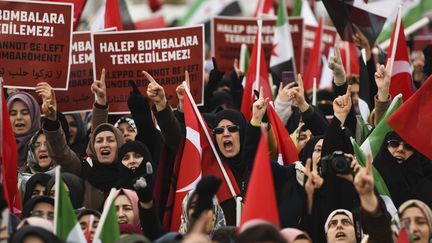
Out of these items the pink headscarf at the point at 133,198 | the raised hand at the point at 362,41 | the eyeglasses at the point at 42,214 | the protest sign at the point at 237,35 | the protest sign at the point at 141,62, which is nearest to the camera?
the eyeglasses at the point at 42,214

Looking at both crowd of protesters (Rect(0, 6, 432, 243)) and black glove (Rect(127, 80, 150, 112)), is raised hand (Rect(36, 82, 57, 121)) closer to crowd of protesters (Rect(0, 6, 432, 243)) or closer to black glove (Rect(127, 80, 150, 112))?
crowd of protesters (Rect(0, 6, 432, 243))

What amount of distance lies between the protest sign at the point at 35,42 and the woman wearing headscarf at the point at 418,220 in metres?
3.35

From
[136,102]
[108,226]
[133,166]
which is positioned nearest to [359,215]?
[108,226]

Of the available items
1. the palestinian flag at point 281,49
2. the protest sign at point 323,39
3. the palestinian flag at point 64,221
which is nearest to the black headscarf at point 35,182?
the palestinian flag at point 64,221

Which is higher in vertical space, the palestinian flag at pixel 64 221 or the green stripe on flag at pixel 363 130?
the green stripe on flag at pixel 363 130

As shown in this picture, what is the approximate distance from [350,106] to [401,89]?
1.26 metres

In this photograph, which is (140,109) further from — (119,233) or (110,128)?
(119,233)

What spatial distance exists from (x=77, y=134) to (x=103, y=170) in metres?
1.40

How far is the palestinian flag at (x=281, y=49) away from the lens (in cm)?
1342

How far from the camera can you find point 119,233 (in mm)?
8562

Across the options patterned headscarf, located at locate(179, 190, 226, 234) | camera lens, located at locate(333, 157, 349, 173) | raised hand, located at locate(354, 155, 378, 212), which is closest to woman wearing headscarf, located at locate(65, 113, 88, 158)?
patterned headscarf, located at locate(179, 190, 226, 234)

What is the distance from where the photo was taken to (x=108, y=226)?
8.44 meters

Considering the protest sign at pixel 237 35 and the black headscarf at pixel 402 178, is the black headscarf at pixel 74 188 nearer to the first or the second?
the black headscarf at pixel 402 178

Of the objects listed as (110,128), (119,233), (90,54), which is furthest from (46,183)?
(90,54)
